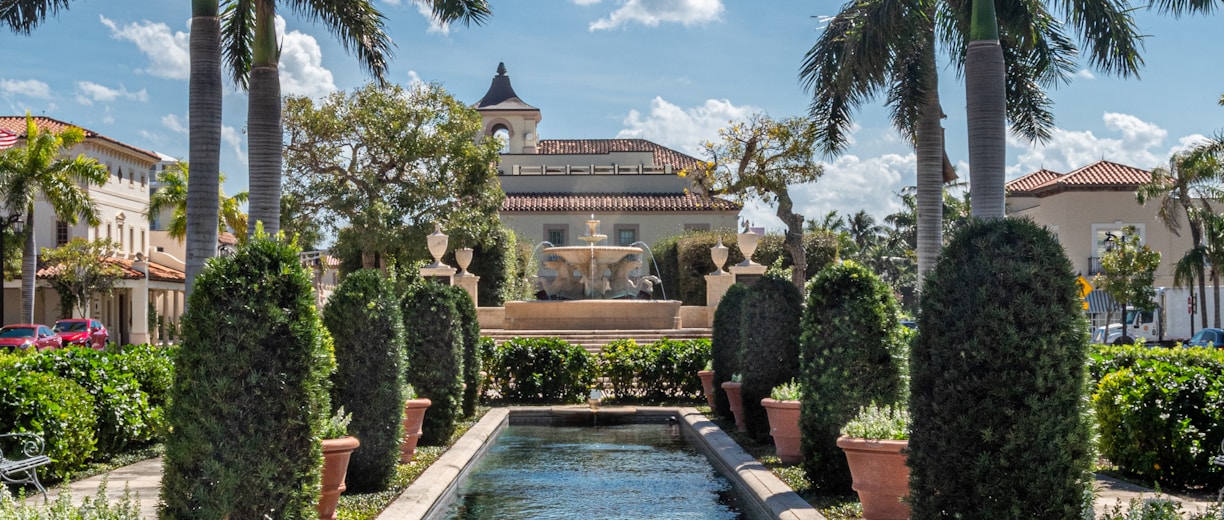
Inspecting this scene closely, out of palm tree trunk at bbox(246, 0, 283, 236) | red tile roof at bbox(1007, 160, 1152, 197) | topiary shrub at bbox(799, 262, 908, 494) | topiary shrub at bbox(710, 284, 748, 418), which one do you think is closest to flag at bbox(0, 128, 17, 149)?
palm tree trunk at bbox(246, 0, 283, 236)

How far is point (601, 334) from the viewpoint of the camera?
27.5m

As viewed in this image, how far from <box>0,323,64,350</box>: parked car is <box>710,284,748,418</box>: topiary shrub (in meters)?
23.1

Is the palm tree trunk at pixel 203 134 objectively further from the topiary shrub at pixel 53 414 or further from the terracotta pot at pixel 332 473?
the terracotta pot at pixel 332 473

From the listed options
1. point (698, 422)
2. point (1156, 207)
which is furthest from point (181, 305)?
point (698, 422)

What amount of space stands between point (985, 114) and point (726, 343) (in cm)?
513

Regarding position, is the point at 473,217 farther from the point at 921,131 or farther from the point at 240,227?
the point at 921,131

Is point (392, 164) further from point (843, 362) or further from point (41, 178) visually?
point (843, 362)

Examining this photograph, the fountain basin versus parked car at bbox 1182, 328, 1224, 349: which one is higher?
the fountain basin

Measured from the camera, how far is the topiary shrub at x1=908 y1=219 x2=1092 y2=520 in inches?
233

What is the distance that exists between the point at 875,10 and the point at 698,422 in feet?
20.3

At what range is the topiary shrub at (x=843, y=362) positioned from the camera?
9.48 metres

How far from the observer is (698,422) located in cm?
1631

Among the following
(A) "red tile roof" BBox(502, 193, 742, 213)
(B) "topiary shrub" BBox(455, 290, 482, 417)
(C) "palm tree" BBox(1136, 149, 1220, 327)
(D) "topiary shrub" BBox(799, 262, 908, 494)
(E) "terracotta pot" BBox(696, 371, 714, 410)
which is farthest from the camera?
(A) "red tile roof" BBox(502, 193, 742, 213)

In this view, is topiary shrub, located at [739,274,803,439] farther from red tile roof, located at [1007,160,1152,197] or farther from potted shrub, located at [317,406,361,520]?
red tile roof, located at [1007,160,1152,197]
